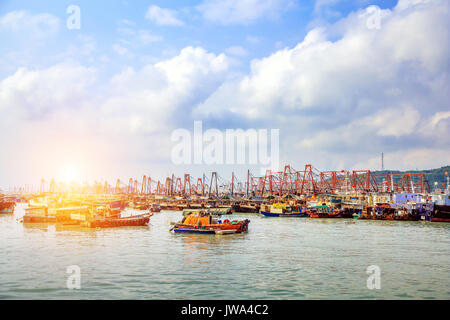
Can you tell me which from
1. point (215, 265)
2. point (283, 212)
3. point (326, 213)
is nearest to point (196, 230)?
point (215, 265)

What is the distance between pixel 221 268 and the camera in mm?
24422

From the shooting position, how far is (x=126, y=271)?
76.1ft

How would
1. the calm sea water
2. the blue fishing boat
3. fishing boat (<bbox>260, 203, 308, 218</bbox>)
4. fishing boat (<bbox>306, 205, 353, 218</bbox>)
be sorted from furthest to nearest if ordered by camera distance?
1. fishing boat (<bbox>260, 203, 308, 218</bbox>)
2. fishing boat (<bbox>306, 205, 353, 218</bbox>)
3. the blue fishing boat
4. the calm sea water

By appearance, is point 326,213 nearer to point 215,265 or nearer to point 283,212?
point 283,212

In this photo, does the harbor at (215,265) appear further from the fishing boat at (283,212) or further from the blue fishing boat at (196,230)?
the fishing boat at (283,212)

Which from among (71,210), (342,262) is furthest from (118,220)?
(342,262)

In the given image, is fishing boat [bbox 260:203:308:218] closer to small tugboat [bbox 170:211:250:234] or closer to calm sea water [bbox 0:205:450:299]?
small tugboat [bbox 170:211:250:234]

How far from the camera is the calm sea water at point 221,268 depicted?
1873 cm

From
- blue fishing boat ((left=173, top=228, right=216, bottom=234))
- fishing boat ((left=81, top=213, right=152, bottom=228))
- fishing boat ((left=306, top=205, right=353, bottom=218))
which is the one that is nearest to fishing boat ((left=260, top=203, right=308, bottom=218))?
fishing boat ((left=306, top=205, right=353, bottom=218))

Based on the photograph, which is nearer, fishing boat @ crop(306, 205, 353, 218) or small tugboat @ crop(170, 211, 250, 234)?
small tugboat @ crop(170, 211, 250, 234)

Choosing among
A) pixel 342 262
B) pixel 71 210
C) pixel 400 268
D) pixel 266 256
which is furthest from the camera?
pixel 71 210

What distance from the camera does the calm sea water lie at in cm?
1873
